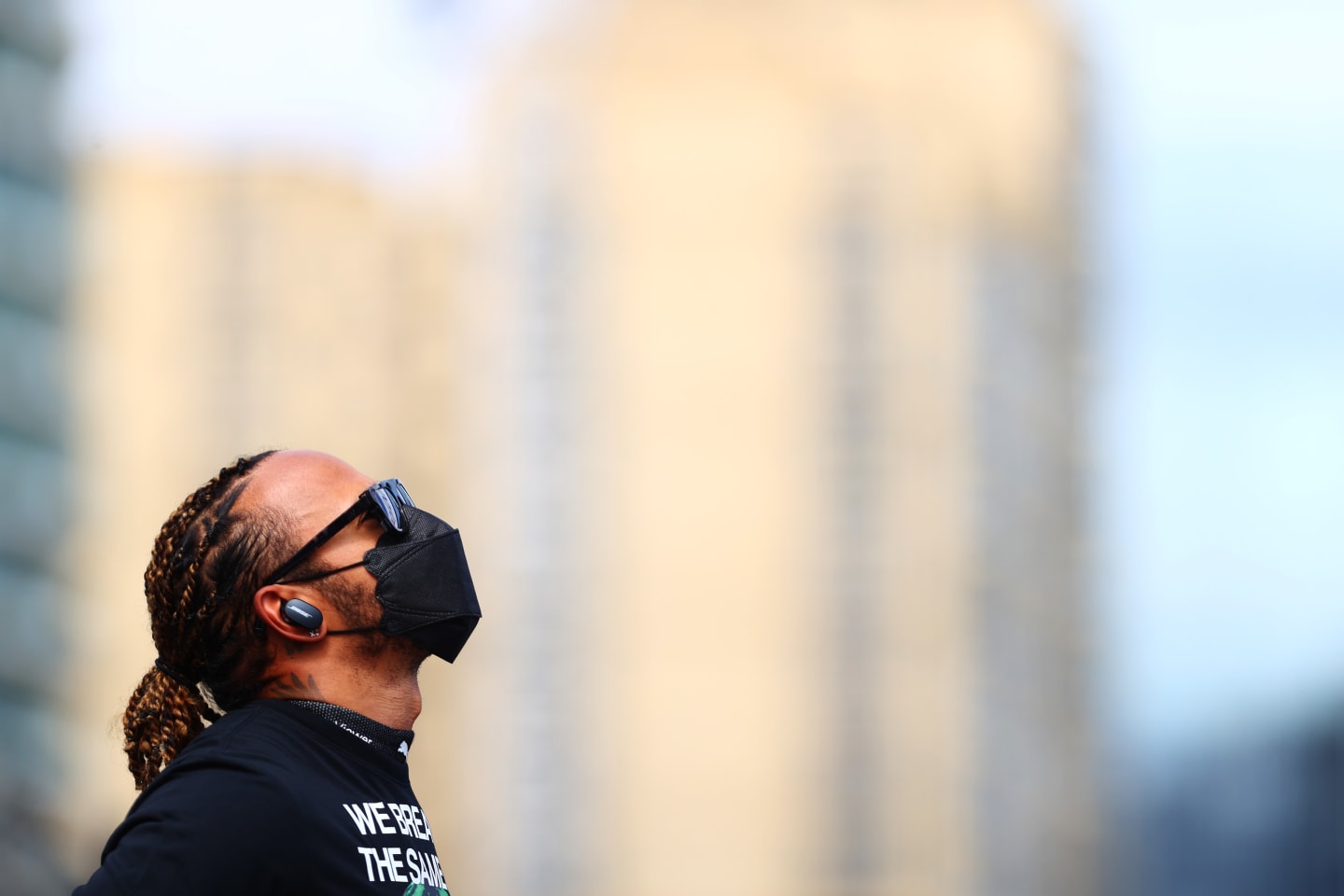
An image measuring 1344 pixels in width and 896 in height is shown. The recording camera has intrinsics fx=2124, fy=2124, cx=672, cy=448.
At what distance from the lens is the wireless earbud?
9.52ft

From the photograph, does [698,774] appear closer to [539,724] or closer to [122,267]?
[539,724]

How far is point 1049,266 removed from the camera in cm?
10381

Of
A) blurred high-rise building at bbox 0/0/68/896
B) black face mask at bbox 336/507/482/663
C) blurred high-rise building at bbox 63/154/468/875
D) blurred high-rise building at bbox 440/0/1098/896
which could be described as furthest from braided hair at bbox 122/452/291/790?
blurred high-rise building at bbox 63/154/468/875

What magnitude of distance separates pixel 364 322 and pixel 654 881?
2808cm

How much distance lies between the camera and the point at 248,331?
3474 inches

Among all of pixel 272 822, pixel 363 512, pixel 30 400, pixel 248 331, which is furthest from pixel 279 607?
pixel 248 331

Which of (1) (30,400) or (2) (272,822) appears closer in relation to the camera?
(2) (272,822)

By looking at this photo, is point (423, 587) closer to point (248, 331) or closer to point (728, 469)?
point (728, 469)

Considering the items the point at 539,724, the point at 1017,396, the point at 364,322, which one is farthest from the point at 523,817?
the point at 1017,396

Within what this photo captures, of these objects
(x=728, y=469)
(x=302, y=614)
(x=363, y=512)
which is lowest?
(x=728, y=469)

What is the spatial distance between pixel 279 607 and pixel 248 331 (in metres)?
87.1

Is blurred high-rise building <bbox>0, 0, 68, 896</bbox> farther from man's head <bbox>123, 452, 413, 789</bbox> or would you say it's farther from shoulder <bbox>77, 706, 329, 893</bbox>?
shoulder <bbox>77, 706, 329, 893</bbox>

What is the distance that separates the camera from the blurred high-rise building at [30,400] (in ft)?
68.7

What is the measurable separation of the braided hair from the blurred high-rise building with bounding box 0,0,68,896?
1766 cm
